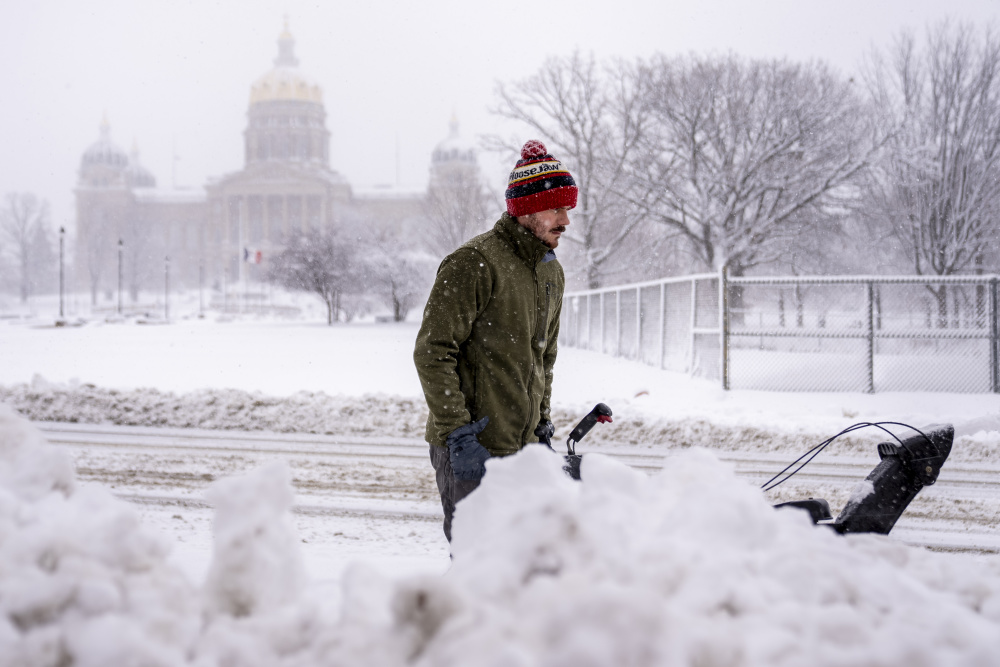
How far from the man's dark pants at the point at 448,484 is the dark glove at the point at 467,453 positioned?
47 millimetres

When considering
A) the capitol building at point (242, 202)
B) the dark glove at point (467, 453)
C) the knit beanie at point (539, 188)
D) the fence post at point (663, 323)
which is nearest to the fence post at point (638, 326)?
the fence post at point (663, 323)

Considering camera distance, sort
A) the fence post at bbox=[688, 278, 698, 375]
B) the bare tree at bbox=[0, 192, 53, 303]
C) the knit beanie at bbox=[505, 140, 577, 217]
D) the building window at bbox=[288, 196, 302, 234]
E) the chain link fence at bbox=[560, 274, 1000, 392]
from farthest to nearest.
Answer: the building window at bbox=[288, 196, 302, 234] < the bare tree at bbox=[0, 192, 53, 303] < the fence post at bbox=[688, 278, 698, 375] < the chain link fence at bbox=[560, 274, 1000, 392] < the knit beanie at bbox=[505, 140, 577, 217]

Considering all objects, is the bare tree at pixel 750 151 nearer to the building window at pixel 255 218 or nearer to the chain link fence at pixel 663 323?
the chain link fence at pixel 663 323

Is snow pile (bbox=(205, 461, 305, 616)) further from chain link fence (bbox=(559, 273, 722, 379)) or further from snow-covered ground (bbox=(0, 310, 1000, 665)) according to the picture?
chain link fence (bbox=(559, 273, 722, 379))

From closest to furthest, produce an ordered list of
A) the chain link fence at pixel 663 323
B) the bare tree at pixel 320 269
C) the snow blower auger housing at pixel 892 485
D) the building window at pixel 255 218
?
the snow blower auger housing at pixel 892 485 → the chain link fence at pixel 663 323 → the bare tree at pixel 320 269 → the building window at pixel 255 218

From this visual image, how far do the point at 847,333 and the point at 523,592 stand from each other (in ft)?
39.9

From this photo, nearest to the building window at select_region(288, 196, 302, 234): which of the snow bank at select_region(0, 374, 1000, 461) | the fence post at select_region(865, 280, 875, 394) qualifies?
the snow bank at select_region(0, 374, 1000, 461)

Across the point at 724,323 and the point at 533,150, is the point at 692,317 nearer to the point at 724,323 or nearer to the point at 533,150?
the point at 724,323

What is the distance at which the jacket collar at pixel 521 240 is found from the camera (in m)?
2.99

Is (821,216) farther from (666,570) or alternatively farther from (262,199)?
(262,199)

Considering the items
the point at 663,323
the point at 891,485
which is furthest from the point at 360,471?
the point at 663,323

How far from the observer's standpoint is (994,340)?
11.8 metres

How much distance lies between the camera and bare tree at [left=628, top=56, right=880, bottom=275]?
25828mm

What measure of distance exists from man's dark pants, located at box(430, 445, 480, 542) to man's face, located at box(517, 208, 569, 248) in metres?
0.92
